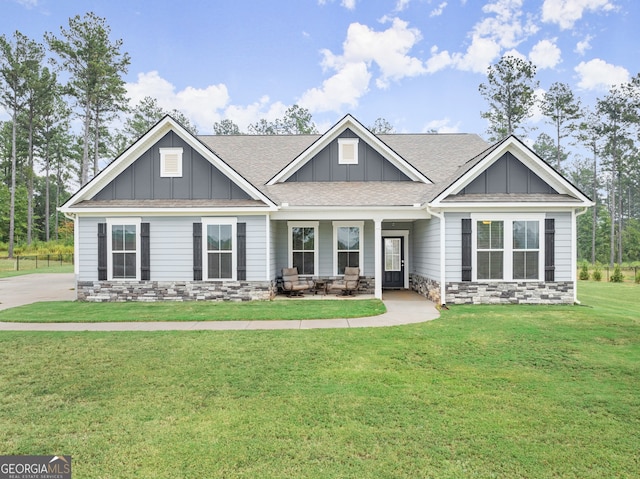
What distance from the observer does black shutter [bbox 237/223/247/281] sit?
12.0 meters

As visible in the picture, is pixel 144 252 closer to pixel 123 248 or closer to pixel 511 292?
pixel 123 248

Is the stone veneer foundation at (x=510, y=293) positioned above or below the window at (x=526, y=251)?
below

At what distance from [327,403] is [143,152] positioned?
1086cm

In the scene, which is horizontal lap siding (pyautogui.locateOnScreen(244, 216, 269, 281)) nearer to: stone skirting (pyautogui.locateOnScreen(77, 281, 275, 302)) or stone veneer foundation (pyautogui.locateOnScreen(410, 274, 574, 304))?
stone skirting (pyautogui.locateOnScreen(77, 281, 275, 302))

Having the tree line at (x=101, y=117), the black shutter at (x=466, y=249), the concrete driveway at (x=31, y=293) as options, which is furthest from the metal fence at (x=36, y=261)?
the black shutter at (x=466, y=249)

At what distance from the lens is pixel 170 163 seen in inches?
491

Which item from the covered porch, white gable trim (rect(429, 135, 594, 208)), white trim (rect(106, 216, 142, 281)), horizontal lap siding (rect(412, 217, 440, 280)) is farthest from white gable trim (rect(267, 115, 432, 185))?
white trim (rect(106, 216, 142, 281))

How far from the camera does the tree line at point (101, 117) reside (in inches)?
1152

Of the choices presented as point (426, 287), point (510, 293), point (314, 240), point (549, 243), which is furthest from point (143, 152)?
point (549, 243)

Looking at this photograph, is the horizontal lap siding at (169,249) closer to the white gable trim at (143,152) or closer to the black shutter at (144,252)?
the black shutter at (144,252)

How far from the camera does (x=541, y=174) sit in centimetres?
1171

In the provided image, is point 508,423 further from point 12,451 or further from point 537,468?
point 12,451

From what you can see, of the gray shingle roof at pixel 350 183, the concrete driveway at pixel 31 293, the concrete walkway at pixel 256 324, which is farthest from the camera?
the gray shingle roof at pixel 350 183

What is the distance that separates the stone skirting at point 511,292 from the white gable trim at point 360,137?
173 inches
